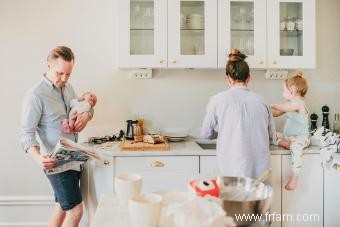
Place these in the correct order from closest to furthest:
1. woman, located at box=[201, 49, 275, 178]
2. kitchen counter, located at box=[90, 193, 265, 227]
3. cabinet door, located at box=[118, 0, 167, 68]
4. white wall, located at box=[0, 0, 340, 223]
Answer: kitchen counter, located at box=[90, 193, 265, 227], woman, located at box=[201, 49, 275, 178], cabinet door, located at box=[118, 0, 167, 68], white wall, located at box=[0, 0, 340, 223]

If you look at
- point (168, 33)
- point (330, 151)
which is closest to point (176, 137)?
point (168, 33)

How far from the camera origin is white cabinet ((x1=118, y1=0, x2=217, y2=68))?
2.58 meters

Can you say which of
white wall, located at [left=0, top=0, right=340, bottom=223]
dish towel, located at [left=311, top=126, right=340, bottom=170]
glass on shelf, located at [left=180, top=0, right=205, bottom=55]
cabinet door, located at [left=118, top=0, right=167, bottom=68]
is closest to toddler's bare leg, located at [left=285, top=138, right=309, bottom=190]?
dish towel, located at [left=311, top=126, right=340, bottom=170]

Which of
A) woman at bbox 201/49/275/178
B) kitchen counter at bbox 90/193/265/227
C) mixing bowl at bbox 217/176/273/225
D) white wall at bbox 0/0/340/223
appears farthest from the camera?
white wall at bbox 0/0/340/223

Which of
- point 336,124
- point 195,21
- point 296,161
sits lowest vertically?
point 296,161

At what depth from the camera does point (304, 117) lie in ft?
8.13

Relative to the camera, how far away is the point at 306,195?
2.45 meters

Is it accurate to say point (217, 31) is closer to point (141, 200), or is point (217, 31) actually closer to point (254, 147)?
point (254, 147)

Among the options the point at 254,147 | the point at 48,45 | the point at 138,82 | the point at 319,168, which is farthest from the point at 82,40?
the point at 319,168

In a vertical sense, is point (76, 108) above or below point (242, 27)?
below

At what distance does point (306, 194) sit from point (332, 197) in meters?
0.19

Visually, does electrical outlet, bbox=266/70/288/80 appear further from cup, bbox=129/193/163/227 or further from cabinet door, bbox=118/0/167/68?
cup, bbox=129/193/163/227

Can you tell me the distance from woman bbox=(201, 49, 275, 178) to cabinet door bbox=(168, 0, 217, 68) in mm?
553

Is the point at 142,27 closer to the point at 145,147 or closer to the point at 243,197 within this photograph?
the point at 145,147
